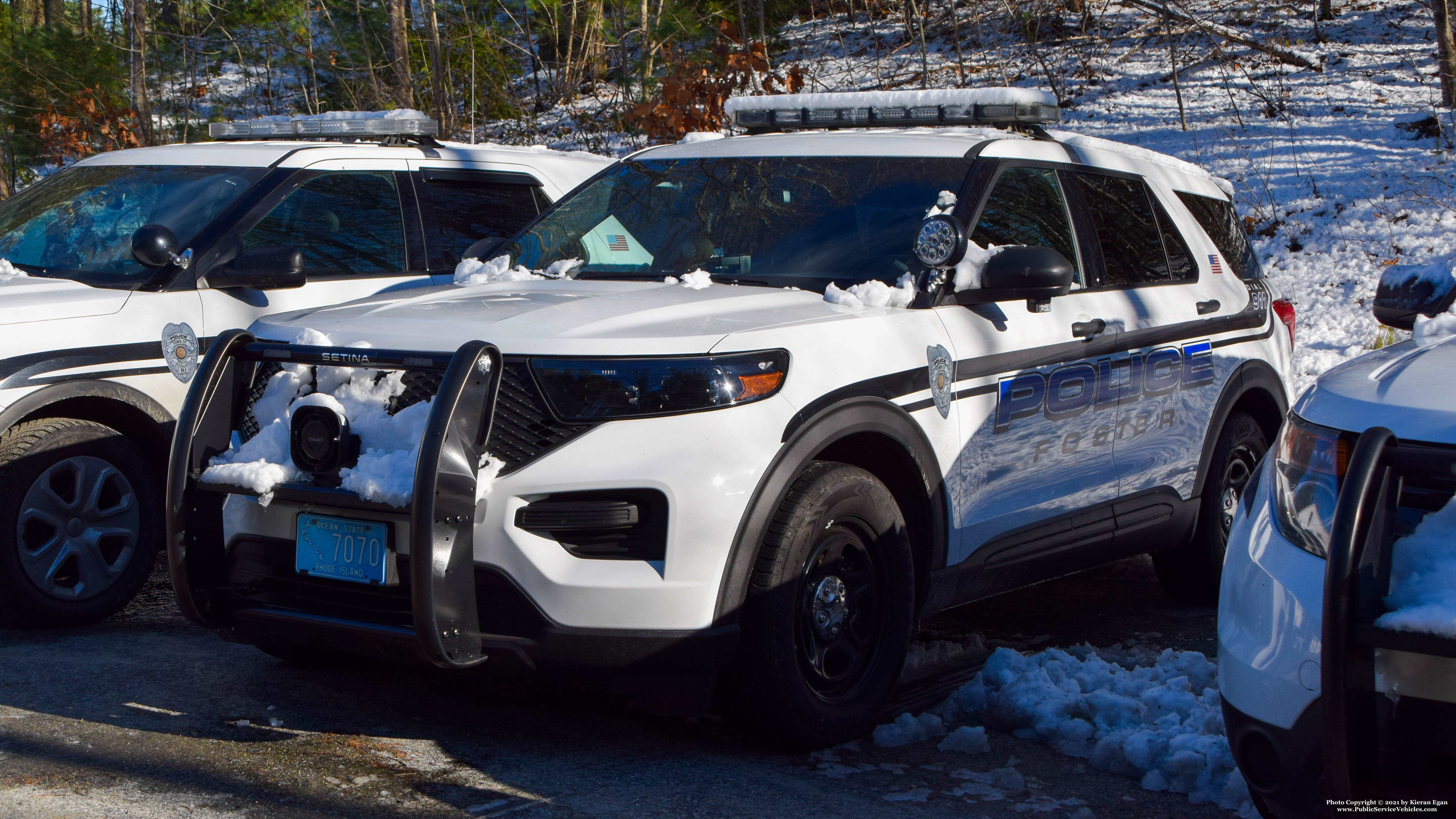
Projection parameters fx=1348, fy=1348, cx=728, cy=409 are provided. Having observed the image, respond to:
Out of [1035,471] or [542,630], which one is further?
[1035,471]

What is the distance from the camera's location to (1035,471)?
4586 mm

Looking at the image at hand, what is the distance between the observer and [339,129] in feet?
21.5

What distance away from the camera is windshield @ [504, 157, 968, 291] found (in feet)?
14.9

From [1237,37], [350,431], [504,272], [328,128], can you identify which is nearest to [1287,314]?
[504,272]

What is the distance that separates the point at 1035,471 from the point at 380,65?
12330 mm

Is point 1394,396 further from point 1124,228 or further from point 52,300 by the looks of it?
point 52,300

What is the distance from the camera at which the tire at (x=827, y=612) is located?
3.63 meters

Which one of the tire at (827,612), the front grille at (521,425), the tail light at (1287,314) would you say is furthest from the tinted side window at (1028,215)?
the front grille at (521,425)

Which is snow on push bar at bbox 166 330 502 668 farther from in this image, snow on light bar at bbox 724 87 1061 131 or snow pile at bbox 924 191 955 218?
snow on light bar at bbox 724 87 1061 131

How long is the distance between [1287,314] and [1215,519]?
117 centimetres

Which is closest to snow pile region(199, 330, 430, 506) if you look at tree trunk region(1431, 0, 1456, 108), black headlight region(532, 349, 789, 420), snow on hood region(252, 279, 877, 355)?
snow on hood region(252, 279, 877, 355)

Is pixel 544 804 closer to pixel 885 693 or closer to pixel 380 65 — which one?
pixel 885 693

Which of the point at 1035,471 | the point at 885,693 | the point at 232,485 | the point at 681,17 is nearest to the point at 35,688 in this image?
the point at 232,485

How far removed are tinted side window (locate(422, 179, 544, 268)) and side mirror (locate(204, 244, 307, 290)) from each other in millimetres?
953
